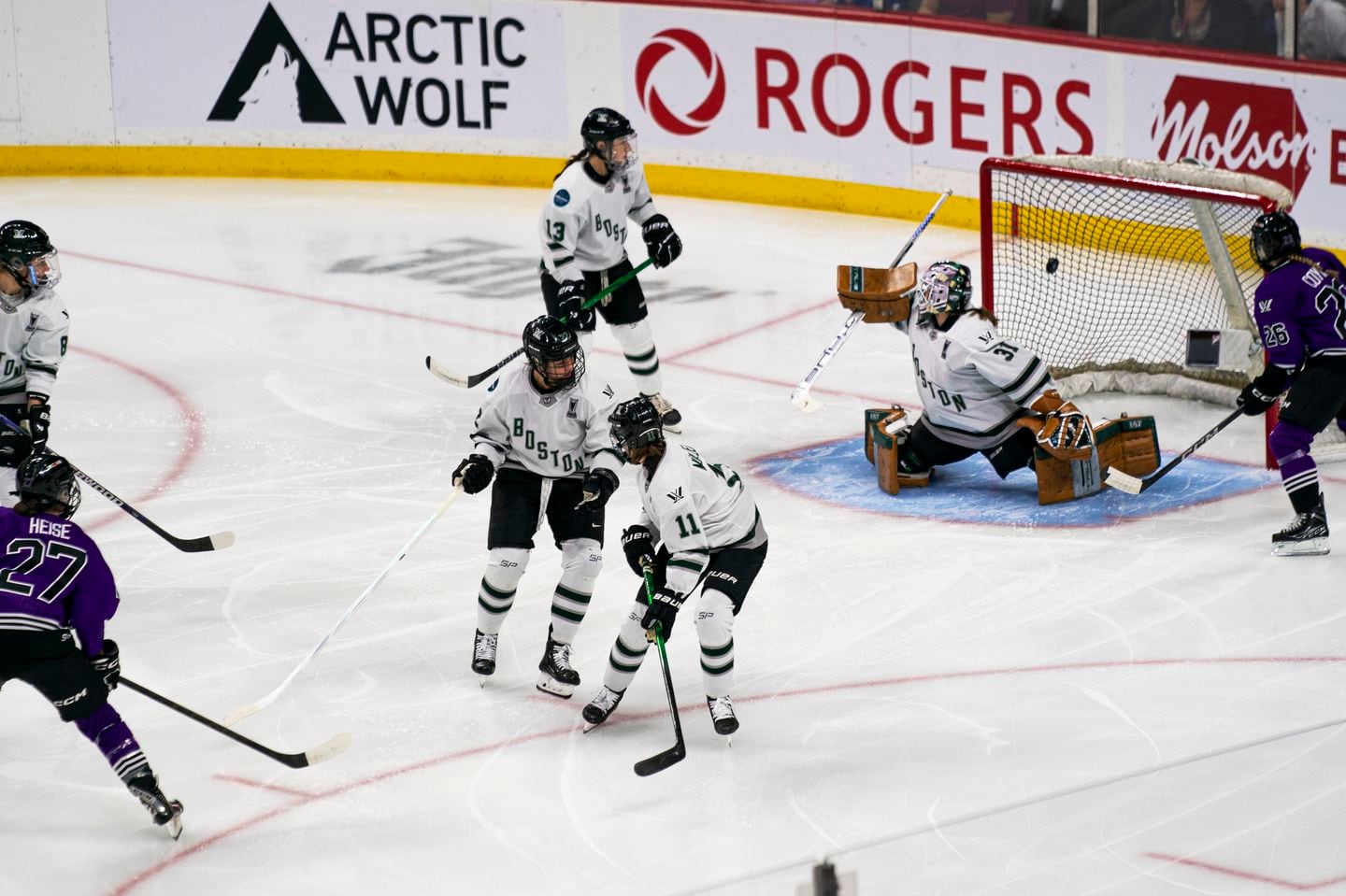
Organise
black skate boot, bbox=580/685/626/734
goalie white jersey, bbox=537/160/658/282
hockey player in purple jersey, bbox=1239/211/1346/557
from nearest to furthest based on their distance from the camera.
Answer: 1. black skate boot, bbox=580/685/626/734
2. hockey player in purple jersey, bbox=1239/211/1346/557
3. goalie white jersey, bbox=537/160/658/282

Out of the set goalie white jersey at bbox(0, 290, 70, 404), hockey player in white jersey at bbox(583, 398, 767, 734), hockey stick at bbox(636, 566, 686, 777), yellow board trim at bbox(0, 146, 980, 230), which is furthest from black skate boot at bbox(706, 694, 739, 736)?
yellow board trim at bbox(0, 146, 980, 230)

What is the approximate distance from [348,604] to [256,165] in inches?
281

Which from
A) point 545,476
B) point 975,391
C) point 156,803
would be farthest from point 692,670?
point 975,391

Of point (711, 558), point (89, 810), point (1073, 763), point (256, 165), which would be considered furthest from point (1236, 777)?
point (256, 165)

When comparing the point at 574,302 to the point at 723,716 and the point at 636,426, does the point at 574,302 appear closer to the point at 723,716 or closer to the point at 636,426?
the point at 636,426

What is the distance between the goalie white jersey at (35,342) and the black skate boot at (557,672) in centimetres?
200

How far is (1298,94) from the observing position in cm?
912

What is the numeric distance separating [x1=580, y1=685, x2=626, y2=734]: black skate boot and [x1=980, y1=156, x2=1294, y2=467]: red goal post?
10.3ft

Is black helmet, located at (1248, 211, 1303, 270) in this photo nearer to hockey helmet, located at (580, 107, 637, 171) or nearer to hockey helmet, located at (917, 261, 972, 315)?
hockey helmet, located at (917, 261, 972, 315)

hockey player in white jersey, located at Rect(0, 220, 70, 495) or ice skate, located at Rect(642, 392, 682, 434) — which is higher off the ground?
hockey player in white jersey, located at Rect(0, 220, 70, 495)

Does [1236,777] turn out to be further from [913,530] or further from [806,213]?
[806,213]

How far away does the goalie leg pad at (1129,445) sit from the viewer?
6738 millimetres

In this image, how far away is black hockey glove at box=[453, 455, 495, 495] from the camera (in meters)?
5.18

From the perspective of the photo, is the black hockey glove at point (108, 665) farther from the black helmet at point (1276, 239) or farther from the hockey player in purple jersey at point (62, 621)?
the black helmet at point (1276, 239)
